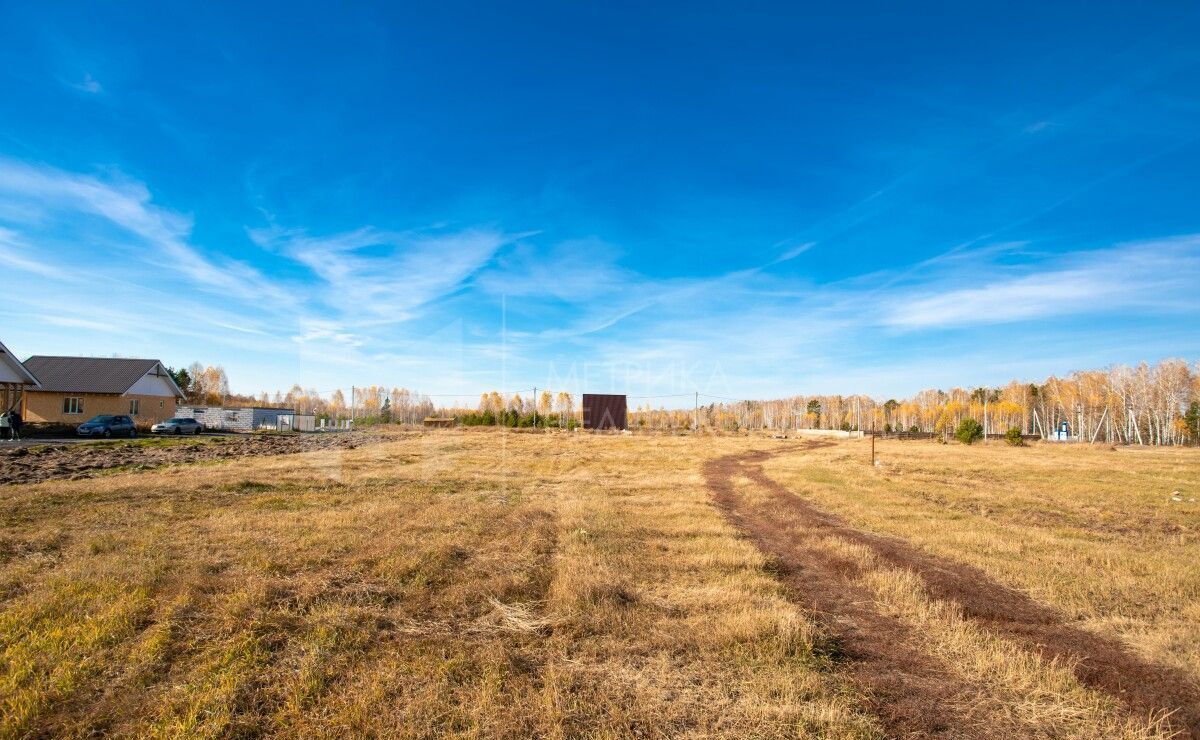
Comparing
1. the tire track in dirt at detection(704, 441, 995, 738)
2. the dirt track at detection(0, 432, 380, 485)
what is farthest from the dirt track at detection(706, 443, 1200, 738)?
the dirt track at detection(0, 432, 380, 485)

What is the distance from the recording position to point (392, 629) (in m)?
5.96

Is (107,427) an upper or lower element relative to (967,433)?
upper

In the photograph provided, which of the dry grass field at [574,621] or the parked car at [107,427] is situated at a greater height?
the parked car at [107,427]

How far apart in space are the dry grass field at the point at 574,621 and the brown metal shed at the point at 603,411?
6120cm

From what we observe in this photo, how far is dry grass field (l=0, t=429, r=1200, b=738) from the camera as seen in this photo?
4.41m

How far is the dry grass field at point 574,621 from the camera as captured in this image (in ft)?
14.5

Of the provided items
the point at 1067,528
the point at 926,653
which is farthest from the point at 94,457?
the point at 1067,528

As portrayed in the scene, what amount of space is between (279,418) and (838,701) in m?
70.7

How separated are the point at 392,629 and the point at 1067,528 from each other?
14962 millimetres

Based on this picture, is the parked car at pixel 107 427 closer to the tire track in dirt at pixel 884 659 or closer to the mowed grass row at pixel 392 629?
the mowed grass row at pixel 392 629

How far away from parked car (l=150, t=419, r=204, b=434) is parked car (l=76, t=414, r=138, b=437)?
1512 mm

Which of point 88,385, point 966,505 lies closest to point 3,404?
point 88,385

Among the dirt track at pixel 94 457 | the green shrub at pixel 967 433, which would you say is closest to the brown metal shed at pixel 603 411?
the green shrub at pixel 967 433

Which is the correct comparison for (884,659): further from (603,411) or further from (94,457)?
(603,411)
